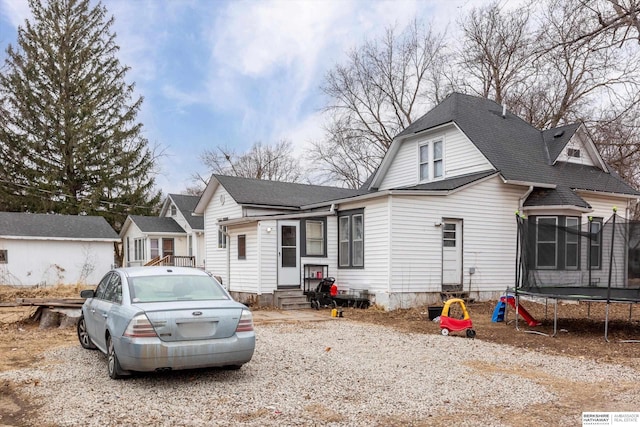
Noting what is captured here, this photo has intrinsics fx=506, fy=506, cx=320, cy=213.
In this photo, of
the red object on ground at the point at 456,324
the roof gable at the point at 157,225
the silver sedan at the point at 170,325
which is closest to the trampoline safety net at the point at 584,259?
the red object on ground at the point at 456,324

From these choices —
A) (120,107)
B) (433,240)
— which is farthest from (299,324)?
(120,107)

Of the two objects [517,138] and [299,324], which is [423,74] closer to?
[517,138]

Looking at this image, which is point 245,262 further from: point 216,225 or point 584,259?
point 584,259

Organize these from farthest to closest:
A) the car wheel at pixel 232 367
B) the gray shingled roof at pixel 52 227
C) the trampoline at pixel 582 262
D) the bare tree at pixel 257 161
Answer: the bare tree at pixel 257 161, the gray shingled roof at pixel 52 227, the trampoline at pixel 582 262, the car wheel at pixel 232 367

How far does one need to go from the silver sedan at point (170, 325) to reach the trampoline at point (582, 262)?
649 centimetres

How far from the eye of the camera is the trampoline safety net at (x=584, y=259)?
978 cm

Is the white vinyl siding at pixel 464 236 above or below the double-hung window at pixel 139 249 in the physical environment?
above

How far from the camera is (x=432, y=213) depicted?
48.1 feet

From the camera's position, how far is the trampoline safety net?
385 inches

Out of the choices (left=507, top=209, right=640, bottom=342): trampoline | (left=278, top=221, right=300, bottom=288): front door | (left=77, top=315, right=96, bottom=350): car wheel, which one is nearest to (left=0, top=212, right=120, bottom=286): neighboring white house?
(left=278, top=221, right=300, bottom=288): front door

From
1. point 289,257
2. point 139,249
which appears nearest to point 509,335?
point 289,257

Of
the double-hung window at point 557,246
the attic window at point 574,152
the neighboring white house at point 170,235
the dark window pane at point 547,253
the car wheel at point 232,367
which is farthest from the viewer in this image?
the neighboring white house at point 170,235

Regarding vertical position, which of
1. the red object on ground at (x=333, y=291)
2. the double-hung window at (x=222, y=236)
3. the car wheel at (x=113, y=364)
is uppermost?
the double-hung window at (x=222, y=236)

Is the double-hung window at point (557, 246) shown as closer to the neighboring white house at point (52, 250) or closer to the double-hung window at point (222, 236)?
the double-hung window at point (222, 236)
